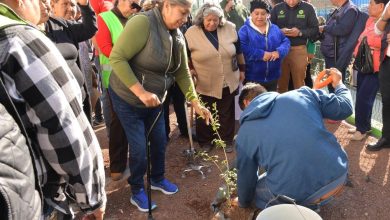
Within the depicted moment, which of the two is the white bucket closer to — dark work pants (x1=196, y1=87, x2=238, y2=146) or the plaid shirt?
the plaid shirt

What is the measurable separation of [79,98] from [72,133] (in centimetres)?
18

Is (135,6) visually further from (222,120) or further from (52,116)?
(52,116)

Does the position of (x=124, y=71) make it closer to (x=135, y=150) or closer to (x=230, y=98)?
(x=135, y=150)

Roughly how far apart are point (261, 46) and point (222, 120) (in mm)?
1143

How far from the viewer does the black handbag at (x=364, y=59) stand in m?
4.34

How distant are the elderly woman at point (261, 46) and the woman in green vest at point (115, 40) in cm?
162

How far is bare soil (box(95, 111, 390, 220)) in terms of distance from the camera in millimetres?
3211

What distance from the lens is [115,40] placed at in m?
3.67

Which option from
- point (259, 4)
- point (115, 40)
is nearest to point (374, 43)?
point (259, 4)

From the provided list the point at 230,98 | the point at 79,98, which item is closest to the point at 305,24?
the point at 230,98

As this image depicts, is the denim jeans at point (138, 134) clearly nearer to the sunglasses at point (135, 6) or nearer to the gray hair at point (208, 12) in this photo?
the sunglasses at point (135, 6)

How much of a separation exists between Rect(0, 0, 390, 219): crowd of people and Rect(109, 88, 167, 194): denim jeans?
0.04 feet

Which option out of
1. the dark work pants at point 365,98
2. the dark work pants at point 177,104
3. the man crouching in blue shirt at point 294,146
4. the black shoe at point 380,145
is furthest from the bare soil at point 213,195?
the dark work pants at point 177,104

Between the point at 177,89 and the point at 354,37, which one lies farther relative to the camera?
the point at 354,37
